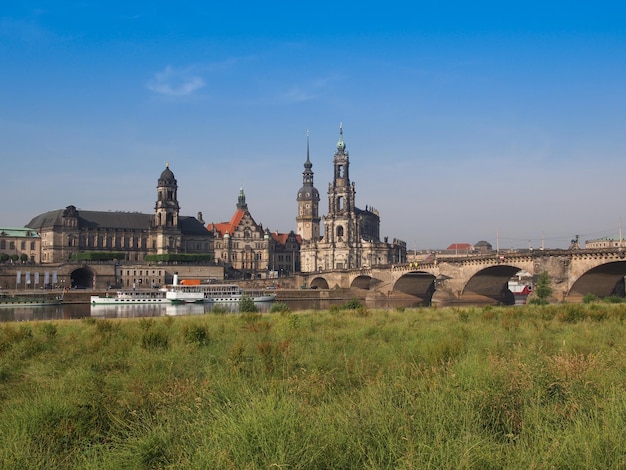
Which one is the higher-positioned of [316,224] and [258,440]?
[316,224]

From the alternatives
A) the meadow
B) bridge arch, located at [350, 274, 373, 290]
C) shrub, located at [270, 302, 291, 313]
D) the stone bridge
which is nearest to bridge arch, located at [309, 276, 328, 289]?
the stone bridge

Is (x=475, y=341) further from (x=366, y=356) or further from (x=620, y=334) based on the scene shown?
(x=620, y=334)

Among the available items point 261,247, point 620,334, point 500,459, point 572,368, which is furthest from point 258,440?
point 261,247

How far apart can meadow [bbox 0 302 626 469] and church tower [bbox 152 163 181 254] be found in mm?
111611

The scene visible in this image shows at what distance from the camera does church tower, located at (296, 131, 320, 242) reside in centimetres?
14888

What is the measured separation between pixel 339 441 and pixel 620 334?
15.0 metres

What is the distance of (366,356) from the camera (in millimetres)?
15461

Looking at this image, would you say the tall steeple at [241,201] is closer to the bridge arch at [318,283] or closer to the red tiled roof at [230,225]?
the red tiled roof at [230,225]

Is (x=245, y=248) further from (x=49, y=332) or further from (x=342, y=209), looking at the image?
(x=49, y=332)

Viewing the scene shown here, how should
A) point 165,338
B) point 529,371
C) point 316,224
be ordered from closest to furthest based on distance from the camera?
point 529,371, point 165,338, point 316,224

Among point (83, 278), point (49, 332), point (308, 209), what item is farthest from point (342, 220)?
point (49, 332)

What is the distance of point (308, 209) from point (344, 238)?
19.4 m

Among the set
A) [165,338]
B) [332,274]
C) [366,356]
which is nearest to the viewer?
[366,356]

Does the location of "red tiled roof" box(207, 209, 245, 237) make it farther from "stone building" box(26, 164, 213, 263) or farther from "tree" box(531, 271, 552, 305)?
"tree" box(531, 271, 552, 305)
